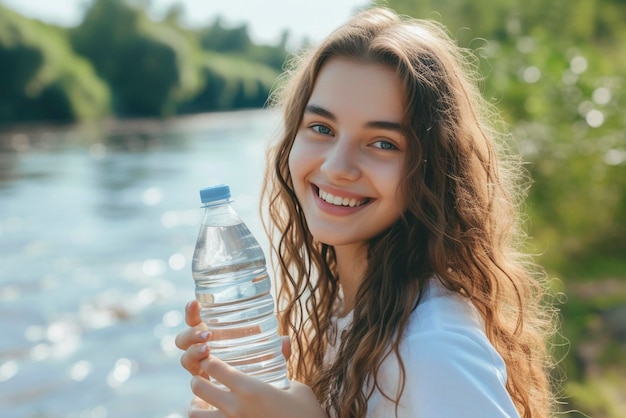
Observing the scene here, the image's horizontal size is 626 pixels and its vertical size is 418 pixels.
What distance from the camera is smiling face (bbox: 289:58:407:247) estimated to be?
1.86 m

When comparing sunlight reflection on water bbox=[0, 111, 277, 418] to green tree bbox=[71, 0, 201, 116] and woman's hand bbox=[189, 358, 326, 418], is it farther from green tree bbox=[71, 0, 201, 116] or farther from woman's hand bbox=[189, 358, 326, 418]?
green tree bbox=[71, 0, 201, 116]

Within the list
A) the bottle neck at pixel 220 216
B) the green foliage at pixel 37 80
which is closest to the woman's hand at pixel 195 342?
the bottle neck at pixel 220 216

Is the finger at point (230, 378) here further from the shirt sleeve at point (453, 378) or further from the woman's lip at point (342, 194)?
the woman's lip at point (342, 194)

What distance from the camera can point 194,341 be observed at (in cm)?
182

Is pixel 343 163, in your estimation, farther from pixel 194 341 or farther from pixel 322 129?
pixel 194 341

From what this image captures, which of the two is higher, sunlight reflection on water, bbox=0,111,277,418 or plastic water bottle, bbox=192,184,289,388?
plastic water bottle, bbox=192,184,289,388

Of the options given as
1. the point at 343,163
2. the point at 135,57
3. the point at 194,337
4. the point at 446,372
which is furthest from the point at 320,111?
the point at 135,57

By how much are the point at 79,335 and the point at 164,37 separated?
49249mm

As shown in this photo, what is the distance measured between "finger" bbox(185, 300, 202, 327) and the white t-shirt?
0.44m

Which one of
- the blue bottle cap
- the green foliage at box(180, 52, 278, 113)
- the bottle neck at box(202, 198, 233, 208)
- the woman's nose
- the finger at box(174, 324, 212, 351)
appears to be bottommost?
the green foliage at box(180, 52, 278, 113)

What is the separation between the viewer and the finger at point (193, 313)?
1855mm

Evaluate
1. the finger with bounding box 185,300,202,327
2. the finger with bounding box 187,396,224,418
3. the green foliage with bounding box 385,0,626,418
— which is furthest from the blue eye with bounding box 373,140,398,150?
the green foliage with bounding box 385,0,626,418

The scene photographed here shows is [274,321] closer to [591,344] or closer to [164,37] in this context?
[591,344]

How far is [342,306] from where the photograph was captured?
2133 millimetres
